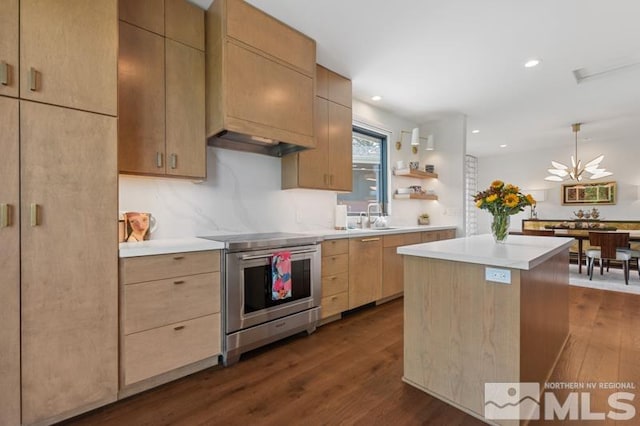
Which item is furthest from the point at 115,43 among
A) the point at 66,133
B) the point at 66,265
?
the point at 66,265

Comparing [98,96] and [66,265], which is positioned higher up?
[98,96]

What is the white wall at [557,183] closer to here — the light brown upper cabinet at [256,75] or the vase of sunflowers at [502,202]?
the vase of sunflowers at [502,202]

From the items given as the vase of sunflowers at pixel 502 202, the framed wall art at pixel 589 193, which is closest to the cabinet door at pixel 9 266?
the vase of sunflowers at pixel 502 202

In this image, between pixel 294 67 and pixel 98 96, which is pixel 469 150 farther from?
pixel 98 96

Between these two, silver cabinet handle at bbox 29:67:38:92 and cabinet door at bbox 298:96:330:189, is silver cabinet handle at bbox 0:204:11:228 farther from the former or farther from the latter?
cabinet door at bbox 298:96:330:189

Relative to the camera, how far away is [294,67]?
2.59 m

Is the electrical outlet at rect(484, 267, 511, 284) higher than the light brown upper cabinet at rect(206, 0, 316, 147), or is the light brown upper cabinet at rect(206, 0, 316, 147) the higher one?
the light brown upper cabinet at rect(206, 0, 316, 147)

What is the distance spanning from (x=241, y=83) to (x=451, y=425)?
8.44 feet

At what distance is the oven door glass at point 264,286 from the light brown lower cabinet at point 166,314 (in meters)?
0.23

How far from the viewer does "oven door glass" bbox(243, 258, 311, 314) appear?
7.45 feet

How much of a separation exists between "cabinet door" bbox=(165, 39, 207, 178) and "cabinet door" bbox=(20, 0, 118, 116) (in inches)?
19.1

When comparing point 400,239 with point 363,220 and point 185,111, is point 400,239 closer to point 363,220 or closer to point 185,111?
point 363,220

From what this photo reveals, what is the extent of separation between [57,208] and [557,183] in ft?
30.5

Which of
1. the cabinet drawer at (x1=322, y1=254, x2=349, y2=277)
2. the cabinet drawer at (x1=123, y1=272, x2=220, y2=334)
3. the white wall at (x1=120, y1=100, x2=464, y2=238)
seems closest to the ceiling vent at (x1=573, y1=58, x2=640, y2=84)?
the white wall at (x1=120, y1=100, x2=464, y2=238)
